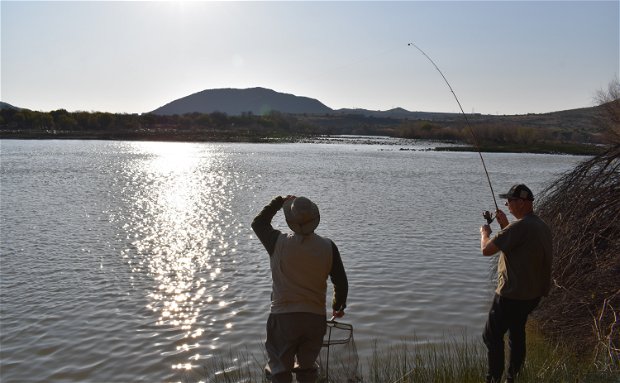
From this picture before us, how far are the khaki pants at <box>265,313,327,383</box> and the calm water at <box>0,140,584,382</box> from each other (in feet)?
9.26

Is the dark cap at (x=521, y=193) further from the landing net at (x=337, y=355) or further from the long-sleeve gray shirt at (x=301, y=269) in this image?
the landing net at (x=337, y=355)

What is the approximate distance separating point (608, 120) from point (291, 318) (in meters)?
9.03

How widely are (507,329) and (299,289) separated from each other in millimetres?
2131

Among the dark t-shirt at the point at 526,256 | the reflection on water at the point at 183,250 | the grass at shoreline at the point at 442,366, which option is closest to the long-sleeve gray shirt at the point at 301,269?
the grass at shoreline at the point at 442,366

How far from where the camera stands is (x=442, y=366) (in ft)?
21.8

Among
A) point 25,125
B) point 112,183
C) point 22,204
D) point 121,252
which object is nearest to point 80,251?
point 121,252

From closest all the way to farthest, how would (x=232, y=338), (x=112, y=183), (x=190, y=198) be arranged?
1. (x=232, y=338)
2. (x=190, y=198)
3. (x=112, y=183)

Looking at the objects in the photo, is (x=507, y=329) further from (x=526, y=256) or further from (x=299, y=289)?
(x=299, y=289)

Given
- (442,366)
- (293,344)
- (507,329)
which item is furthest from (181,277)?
(507,329)

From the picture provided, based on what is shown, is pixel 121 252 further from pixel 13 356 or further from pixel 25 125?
pixel 25 125

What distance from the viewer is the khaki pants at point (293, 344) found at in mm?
4777

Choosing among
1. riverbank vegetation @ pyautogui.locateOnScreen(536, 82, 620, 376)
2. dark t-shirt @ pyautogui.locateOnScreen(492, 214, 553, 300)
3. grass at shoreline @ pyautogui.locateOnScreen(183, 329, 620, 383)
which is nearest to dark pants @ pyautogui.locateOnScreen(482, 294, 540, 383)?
dark t-shirt @ pyautogui.locateOnScreen(492, 214, 553, 300)

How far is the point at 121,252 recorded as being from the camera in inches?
551

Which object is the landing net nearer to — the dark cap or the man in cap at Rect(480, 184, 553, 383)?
the man in cap at Rect(480, 184, 553, 383)
